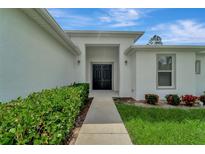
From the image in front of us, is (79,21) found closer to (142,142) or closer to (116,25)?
(116,25)

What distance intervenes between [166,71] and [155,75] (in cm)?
77

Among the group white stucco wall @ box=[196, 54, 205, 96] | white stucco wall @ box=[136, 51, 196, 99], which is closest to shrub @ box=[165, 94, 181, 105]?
white stucco wall @ box=[136, 51, 196, 99]

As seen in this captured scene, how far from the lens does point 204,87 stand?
15445mm

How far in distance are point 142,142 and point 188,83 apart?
9294mm

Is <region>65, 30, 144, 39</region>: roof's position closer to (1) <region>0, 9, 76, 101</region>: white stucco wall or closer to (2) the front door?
(2) the front door

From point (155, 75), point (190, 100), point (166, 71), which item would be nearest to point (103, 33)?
A: point (155, 75)

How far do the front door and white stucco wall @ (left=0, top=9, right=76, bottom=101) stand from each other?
1116 cm

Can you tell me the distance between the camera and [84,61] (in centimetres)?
1546

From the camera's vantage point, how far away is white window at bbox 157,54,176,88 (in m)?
13.2

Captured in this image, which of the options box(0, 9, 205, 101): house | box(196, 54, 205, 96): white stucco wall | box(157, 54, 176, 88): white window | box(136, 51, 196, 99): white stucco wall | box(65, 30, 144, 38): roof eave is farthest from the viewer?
box(196, 54, 205, 96): white stucco wall

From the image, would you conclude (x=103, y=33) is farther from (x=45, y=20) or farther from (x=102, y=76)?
(x=45, y=20)

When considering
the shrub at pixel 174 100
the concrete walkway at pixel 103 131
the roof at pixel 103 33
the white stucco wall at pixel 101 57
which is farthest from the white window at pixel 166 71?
the concrete walkway at pixel 103 131

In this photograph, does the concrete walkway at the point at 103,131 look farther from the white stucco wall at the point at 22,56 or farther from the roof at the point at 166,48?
the roof at the point at 166,48

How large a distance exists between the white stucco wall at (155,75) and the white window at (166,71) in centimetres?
27
